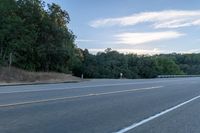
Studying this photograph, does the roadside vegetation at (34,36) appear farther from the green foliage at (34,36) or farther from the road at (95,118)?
the road at (95,118)

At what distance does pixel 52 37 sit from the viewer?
185 ft

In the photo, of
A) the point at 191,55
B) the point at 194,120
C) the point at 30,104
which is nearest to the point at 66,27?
the point at 30,104

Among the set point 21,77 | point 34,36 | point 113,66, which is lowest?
point 21,77

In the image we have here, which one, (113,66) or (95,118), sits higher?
(113,66)

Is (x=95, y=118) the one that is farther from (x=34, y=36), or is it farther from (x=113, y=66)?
(x=113, y=66)

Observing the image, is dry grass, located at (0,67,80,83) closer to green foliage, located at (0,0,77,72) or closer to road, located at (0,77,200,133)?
green foliage, located at (0,0,77,72)

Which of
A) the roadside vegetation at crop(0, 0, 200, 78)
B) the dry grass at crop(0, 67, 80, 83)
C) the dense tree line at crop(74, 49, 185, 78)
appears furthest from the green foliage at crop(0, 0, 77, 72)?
the dense tree line at crop(74, 49, 185, 78)

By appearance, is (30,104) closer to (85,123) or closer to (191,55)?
(85,123)

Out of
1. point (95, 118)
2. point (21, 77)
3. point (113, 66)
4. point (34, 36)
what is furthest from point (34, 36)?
point (113, 66)

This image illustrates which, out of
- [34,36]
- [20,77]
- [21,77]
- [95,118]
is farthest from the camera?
[34,36]

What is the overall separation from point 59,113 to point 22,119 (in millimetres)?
1876

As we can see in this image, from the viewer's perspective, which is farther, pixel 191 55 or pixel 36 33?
pixel 191 55

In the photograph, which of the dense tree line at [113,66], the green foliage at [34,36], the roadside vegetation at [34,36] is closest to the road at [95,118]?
the roadside vegetation at [34,36]

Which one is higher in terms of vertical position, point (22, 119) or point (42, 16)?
point (42, 16)
